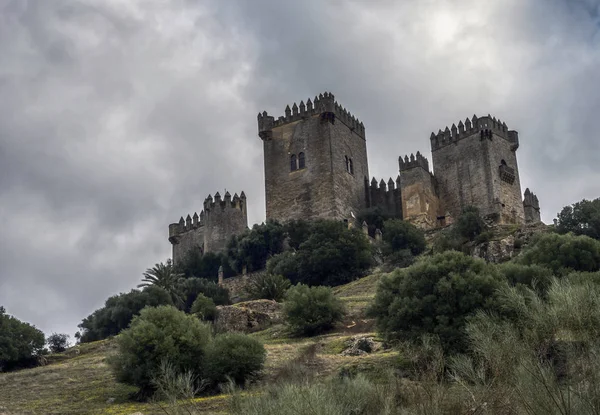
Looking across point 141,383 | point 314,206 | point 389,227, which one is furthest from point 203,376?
point 314,206

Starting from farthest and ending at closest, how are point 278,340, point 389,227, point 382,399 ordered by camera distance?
point 389,227
point 278,340
point 382,399

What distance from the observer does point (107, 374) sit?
94.9 feet

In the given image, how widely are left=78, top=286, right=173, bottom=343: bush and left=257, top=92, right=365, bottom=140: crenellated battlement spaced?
2033 centimetres

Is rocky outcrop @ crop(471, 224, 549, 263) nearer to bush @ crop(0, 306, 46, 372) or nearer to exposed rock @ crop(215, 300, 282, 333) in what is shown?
exposed rock @ crop(215, 300, 282, 333)

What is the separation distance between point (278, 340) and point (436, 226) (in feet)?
86.2

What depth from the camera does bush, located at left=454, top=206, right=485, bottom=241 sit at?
163ft

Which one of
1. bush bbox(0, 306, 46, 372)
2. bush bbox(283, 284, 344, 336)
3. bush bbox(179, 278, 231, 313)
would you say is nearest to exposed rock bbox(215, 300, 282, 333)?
bush bbox(283, 284, 344, 336)

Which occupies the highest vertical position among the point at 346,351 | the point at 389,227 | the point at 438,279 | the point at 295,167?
the point at 295,167

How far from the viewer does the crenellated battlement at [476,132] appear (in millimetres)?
58188

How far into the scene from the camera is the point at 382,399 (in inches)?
613

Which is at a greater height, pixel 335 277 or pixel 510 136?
pixel 510 136

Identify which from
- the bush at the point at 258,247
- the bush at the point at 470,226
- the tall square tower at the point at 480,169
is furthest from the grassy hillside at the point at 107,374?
the tall square tower at the point at 480,169

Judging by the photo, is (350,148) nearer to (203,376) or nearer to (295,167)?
(295,167)

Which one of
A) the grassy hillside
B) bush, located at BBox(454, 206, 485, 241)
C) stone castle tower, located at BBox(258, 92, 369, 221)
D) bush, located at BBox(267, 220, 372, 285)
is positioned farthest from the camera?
stone castle tower, located at BBox(258, 92, 369, 221)
